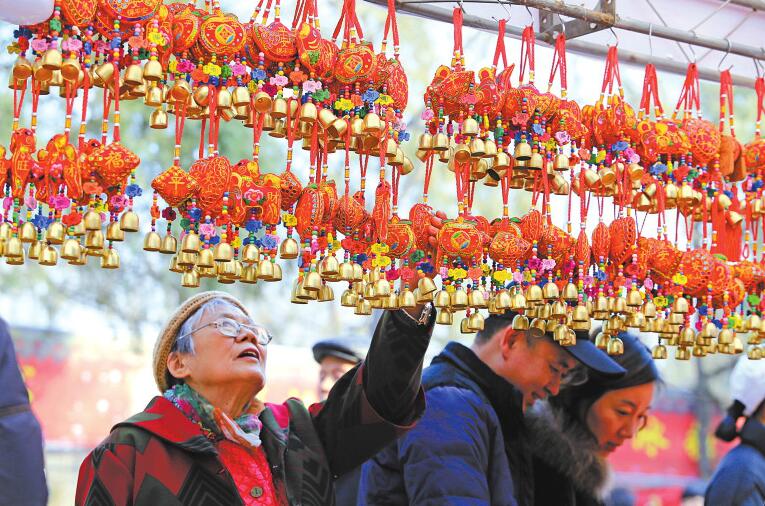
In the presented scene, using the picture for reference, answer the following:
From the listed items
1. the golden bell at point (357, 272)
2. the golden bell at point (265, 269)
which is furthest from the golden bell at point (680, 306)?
the golden bell at point (265, 269)

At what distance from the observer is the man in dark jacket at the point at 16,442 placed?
2670 mm

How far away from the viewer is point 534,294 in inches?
114

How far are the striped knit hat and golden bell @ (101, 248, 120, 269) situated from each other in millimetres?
488

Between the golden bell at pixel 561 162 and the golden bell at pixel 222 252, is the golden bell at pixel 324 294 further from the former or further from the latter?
the golden bell at pixel 561 162

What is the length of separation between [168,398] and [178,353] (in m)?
0.13

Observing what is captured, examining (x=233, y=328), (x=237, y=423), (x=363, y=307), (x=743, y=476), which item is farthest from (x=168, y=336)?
(x=743, y=476)

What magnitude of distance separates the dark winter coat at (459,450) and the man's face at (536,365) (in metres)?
0.11

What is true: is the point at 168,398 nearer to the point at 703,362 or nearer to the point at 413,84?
the point at 413,84

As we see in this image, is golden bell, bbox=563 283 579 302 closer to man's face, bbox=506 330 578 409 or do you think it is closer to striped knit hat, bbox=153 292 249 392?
man's face, bbox=506 330 578 409

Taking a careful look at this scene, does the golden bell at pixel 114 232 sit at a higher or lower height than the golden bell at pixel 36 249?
higher

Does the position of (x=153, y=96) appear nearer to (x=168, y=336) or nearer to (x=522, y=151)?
(x=168, y=336)

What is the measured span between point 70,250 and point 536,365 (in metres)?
1.64

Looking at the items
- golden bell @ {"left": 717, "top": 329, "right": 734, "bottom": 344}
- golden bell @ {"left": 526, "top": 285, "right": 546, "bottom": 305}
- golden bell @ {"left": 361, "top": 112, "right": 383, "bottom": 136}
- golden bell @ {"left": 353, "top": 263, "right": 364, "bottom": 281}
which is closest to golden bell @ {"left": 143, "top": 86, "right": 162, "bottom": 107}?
golden bell @ {"left": 361, "top": 112, "right": 383, "bottom": 136}

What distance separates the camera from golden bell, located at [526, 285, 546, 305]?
2895 millimetres
